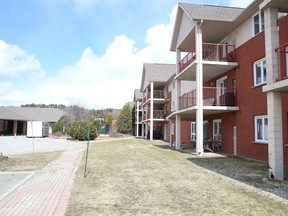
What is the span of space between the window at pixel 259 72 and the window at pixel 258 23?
178cm

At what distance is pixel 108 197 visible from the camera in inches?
284

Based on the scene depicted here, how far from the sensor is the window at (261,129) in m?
14.8

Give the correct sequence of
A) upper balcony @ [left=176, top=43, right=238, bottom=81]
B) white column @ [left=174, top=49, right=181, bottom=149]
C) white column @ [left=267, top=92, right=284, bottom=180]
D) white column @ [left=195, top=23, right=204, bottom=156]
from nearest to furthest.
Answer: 1. white column @ [left=267, top=92, right=284, bottom=180]
2. white column @ [left=195, top=23, right=204, bottom=156]
3. upper balcony @ [left=176, top=43, right=238, bottom=81]
4. white column @ [left=174, top=49, right=181, bottom=149]

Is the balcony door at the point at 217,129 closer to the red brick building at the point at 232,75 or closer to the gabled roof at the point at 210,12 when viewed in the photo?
the red brick building at the point at 232,75

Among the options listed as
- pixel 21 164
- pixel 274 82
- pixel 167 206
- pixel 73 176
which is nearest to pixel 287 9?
pixel 274 82

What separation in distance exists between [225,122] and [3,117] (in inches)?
1639

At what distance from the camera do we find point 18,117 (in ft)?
174

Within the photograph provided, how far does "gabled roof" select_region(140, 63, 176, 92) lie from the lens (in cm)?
3869

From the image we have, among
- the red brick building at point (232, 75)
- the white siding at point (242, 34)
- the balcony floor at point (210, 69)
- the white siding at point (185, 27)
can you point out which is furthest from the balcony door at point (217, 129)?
the white siding at point (185, 27)

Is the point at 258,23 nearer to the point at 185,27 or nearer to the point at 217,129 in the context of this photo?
the point at 185,27

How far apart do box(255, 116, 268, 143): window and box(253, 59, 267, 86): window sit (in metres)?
1.96

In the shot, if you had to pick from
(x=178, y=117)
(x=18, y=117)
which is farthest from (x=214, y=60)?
(x=18, y=117)

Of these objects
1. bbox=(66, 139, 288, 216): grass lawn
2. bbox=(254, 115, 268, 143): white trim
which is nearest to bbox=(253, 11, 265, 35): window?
bbox=(254, 115, 268, 143): white trim

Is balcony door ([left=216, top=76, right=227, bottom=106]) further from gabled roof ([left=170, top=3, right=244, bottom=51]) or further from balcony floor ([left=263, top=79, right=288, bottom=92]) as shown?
balcony floor ([left=263, top=79, right=288, bottom=92])
